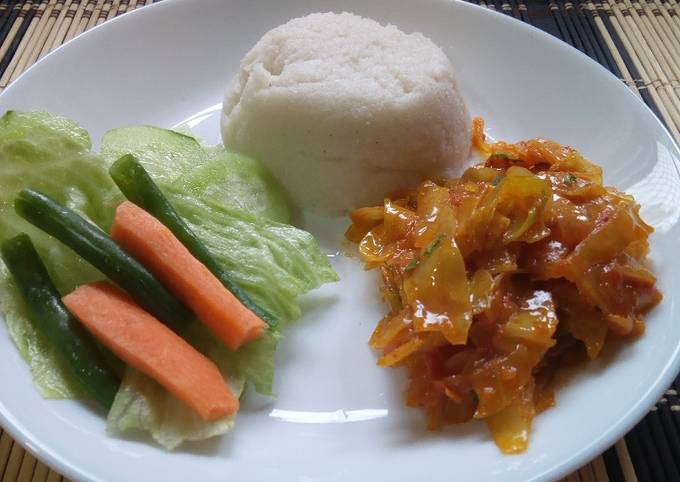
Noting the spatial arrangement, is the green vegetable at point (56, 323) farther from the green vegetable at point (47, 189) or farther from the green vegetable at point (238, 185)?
the green vegetable at point (238, 185)

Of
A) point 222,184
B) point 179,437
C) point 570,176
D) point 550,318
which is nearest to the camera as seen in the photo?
point 179,437

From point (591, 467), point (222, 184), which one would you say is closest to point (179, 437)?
point (222, 184)

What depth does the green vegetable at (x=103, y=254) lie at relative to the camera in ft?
7.39

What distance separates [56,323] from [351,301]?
115 centimetres

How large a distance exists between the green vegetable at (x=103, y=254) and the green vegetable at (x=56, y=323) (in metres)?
0.12

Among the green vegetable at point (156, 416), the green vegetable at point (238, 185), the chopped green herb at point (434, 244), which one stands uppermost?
the chopped green herb at point (434, 244)

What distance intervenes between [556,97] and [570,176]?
0.96 m

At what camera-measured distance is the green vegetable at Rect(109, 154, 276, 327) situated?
241 cm

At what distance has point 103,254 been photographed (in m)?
2.26

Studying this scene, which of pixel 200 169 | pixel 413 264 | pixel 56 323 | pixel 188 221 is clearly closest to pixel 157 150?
pixel 200 169

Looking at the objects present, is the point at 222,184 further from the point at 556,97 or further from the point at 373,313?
the point at 556,97

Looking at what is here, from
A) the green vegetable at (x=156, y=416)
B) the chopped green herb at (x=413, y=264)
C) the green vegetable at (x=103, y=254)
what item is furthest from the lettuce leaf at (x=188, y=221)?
the chopped green herb at (x=413, y=264)

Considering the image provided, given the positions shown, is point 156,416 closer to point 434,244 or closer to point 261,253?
point 261,253

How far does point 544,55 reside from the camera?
11.3 ft
